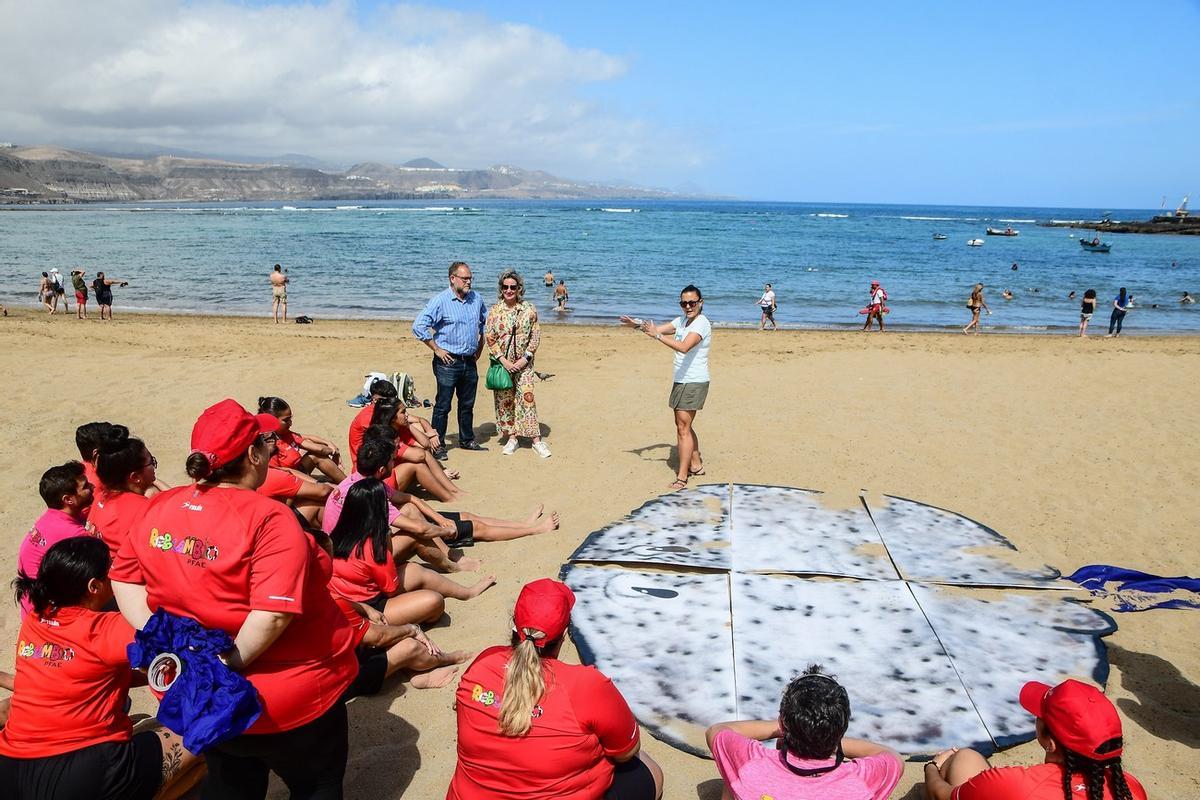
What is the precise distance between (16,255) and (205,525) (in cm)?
4311

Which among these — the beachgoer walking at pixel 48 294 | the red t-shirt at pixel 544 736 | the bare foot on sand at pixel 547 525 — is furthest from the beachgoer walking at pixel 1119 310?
the beachgoer walking at pixel 48 294

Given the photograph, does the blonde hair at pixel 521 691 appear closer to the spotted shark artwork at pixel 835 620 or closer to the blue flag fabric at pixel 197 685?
the blue flag fabric at pixel 197 685

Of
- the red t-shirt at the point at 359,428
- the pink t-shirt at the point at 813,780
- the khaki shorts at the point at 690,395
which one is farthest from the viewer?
the khaki shorts at the point at 690,395

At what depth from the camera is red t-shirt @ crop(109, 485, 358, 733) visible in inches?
92.3

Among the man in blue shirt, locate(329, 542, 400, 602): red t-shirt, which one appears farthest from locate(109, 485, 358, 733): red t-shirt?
the man in blue shirt

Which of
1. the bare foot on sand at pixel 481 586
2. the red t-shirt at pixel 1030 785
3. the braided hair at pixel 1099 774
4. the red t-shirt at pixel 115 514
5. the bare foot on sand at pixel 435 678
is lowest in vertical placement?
the bare foot on sand at pixel 435 678

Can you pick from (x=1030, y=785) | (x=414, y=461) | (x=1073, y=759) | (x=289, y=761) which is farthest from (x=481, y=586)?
(x=1073, y=759)

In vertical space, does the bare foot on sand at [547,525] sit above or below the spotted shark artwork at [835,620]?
below

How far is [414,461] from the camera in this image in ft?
21.0

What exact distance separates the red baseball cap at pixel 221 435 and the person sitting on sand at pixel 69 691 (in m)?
0.81

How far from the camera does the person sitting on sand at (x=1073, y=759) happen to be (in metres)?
2.31

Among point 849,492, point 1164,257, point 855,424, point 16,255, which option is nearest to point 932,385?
point 855,424

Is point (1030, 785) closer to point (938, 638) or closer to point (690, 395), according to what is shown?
point (938, 638)

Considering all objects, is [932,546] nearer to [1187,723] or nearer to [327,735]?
[1187,723]
